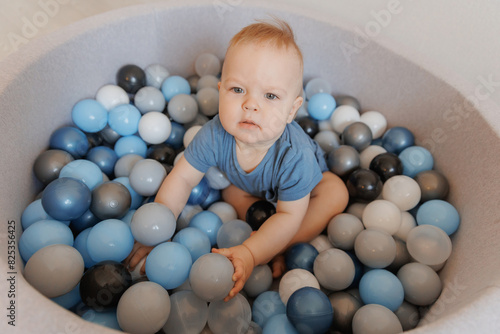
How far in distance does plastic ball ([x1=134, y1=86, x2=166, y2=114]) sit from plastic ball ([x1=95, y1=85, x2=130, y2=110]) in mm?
49

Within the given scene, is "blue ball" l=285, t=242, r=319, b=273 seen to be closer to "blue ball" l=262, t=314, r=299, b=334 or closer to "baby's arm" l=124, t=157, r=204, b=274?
"blue ball" l=262, t=314, r=299, b=334

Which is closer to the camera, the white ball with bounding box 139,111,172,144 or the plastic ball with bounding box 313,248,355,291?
the plastic ball with bounding box 313,248,355,291

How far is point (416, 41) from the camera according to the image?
1.30 metres

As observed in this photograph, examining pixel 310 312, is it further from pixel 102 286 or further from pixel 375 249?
pixel 102 286

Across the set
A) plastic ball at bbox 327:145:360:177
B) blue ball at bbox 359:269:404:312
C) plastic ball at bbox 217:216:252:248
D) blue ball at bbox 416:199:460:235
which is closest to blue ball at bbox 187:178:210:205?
plastic ball at bbox 217:216:252:248

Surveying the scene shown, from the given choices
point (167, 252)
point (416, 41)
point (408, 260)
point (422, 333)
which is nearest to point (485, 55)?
point (416, 41)

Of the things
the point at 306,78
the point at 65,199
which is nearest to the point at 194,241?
the point at 65,199

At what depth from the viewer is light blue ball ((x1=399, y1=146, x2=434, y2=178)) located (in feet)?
3.63

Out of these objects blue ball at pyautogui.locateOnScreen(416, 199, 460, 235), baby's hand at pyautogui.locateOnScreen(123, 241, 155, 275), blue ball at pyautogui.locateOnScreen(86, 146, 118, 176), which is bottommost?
baby's hand at pyautogui.locateOnScreen(123, 241, 155, 275)

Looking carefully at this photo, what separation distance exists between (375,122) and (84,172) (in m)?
0.88

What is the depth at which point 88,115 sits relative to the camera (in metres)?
1.12

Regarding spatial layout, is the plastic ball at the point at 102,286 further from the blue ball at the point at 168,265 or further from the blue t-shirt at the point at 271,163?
the blue t-shirt at the point at 271,163

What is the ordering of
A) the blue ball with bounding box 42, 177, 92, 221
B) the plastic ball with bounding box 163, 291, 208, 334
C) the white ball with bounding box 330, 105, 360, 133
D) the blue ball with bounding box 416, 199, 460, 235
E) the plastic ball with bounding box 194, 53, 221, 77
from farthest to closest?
the plastic ball with bounding box 194, 53, 221, 77
the white ball with bounding box 330, 105, 360, 133
the blue ball with bounding box 416, 199, 460, 235
the blue ball with bounding box 42, 177, 92, 221
the plastic ball with bounding box 163, 291, 208, 334

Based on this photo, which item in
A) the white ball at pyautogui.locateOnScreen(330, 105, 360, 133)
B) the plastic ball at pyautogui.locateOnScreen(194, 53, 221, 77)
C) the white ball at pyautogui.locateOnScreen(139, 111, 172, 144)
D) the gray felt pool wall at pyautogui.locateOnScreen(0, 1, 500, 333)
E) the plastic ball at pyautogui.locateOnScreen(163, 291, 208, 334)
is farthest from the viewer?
the plastic ball at pyautogui.locateOnScreen(194, 53, 221, 77)
